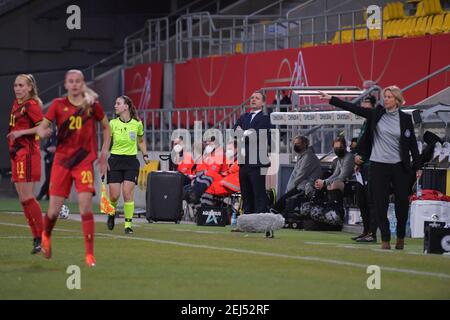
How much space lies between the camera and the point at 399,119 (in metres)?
15.1

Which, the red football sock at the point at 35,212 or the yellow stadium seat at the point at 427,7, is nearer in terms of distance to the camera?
the red football sock at the point at 35,212

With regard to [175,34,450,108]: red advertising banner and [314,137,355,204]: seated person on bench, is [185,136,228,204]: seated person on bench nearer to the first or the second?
[314,137,355,204]: seated person on bench

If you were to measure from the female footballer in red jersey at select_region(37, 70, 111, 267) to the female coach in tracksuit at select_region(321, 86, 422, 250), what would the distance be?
3.66m

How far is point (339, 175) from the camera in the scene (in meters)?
19.7

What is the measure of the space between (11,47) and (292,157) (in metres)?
20.8

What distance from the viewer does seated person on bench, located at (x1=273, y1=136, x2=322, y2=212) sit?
20.7 meters

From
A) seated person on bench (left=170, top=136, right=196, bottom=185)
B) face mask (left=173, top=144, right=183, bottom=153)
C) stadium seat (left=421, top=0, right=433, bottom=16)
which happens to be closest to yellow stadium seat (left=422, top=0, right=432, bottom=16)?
stadium seat (left=421, top=0, right=433, bottom=16)

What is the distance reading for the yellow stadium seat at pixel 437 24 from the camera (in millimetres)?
25234

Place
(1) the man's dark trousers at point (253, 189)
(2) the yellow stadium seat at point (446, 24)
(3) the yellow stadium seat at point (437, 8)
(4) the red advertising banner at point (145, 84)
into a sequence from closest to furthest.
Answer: (1) the man's dark trousers at point (253, 189), (2) the yellow stadium seat at point (446, 24), (3) the yellow stadium seat at point (437, 8), (4) the red advertising banner at point (145, 84)

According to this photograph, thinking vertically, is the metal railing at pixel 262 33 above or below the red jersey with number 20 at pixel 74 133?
above

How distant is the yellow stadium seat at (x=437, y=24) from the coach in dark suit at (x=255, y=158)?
7593 millimetres

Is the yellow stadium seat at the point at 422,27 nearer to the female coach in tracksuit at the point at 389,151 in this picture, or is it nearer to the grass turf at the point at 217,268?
the grass turf at the point at 217,268

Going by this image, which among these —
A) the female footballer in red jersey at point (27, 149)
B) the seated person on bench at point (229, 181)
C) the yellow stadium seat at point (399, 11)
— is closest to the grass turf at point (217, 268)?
the female footballer in red jersey at point (27, 149)
